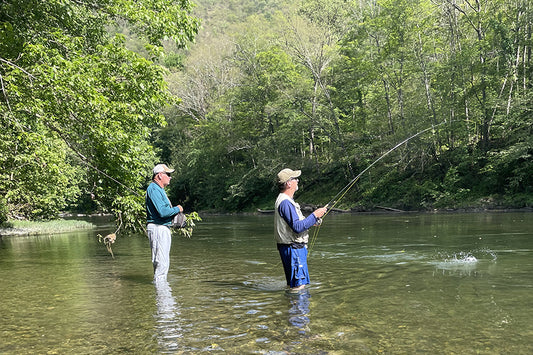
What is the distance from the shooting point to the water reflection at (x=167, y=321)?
4738mm

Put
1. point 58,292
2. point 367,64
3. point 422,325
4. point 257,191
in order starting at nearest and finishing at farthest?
1. point 422,325
2. point 58,292
3. point 367,64
4. point 257,191

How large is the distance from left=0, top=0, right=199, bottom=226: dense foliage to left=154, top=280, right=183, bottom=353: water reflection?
324 cm

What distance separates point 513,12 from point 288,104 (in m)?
18.6

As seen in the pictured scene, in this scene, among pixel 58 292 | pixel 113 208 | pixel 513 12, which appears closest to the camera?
pixel 58 292

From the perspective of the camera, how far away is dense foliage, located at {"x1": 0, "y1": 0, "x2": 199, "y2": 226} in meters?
9.30

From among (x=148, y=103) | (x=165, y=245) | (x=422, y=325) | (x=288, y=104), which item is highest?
(x=288, y=104)

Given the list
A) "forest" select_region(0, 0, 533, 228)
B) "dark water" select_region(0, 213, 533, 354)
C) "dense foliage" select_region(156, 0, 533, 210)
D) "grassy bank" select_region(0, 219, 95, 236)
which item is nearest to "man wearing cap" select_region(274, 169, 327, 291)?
"dark water" select_region(0, 213, 533, 354)

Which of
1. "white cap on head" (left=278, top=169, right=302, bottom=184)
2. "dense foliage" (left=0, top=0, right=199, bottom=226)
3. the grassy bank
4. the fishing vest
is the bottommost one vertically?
the grassy bank

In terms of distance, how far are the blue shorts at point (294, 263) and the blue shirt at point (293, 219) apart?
352 millimetres

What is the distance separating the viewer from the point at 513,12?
30.4 metres

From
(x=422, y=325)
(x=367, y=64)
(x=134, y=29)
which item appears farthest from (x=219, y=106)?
(x=422, y=325)

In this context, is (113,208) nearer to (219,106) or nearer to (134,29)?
(134,29)

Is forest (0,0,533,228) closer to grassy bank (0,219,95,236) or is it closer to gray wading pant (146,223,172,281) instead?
grassy bank (0,219,95,236)

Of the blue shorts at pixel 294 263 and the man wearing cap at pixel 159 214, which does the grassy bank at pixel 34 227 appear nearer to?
the man wearing cap at pixel 159 214
